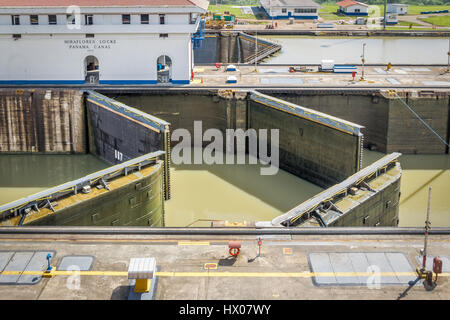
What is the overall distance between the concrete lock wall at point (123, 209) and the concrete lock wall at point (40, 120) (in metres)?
13.2

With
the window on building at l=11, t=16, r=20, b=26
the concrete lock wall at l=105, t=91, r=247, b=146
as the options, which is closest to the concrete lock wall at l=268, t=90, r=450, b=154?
the concrete lock wall at l=105, t=91, r=247, b=146

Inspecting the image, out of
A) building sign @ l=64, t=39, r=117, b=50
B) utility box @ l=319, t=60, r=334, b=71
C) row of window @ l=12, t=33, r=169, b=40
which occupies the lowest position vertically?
utility box @ l=319, t=60, r=334, b=71

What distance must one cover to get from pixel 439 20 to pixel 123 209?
8515cm

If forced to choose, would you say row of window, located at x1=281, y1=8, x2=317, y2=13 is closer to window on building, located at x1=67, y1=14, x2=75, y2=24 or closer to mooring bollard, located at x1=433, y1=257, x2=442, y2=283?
window on building, located at x1=67, y1=14, x2=75, y2=24

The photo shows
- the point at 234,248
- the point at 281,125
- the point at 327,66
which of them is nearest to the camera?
the point at 234,248

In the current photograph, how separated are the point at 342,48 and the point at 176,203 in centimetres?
4851

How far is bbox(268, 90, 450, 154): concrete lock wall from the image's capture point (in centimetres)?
4241

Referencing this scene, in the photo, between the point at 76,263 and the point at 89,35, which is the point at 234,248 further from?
the point at 89,35

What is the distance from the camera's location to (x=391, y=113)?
4250 centimetres

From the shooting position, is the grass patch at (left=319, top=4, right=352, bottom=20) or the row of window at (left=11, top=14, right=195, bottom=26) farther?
the grass patch at (left=319, top=4, right=352, bottom=20)

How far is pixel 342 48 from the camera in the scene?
77.5m

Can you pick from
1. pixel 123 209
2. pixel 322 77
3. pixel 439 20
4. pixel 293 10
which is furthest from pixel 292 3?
pixel 123 209

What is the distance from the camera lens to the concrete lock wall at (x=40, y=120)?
42125mm
